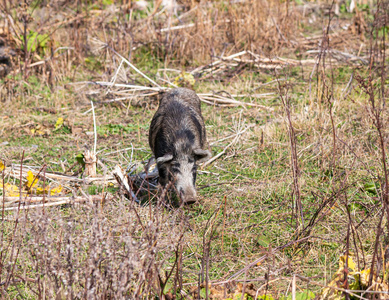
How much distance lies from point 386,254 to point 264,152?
10.8 ft

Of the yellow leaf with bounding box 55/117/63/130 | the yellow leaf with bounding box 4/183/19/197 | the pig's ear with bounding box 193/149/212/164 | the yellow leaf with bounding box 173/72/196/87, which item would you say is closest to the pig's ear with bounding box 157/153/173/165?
the pig's ear with bounding box 193/149/212/164

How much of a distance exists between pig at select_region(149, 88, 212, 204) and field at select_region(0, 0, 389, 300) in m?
0.27

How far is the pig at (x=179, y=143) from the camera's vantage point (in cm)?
521

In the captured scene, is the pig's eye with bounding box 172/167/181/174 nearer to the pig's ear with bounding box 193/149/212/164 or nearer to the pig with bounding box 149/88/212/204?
the pig with bounding box 149/88/212/204

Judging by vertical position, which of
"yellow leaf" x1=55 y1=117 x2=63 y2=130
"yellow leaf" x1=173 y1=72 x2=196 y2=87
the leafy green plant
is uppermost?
the leafy green plant

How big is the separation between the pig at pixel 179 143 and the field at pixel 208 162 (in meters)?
0.27

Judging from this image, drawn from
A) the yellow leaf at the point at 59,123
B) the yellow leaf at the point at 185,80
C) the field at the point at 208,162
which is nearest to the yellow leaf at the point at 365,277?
the field at the point at 208,162

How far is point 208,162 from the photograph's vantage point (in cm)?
632

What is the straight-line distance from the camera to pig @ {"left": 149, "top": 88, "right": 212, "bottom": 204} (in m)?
5.21

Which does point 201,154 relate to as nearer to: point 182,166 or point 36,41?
point 182,166

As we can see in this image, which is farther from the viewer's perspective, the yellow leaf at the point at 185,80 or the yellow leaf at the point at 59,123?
the yellow leaf at the point at 185,80

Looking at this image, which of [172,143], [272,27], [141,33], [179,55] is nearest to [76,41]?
[141,33]

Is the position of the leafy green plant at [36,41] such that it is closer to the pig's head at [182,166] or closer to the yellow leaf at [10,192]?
the yellow leaf at [10,192]

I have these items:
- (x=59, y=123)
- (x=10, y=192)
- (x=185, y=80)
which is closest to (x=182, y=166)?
(x=10, y=192)
